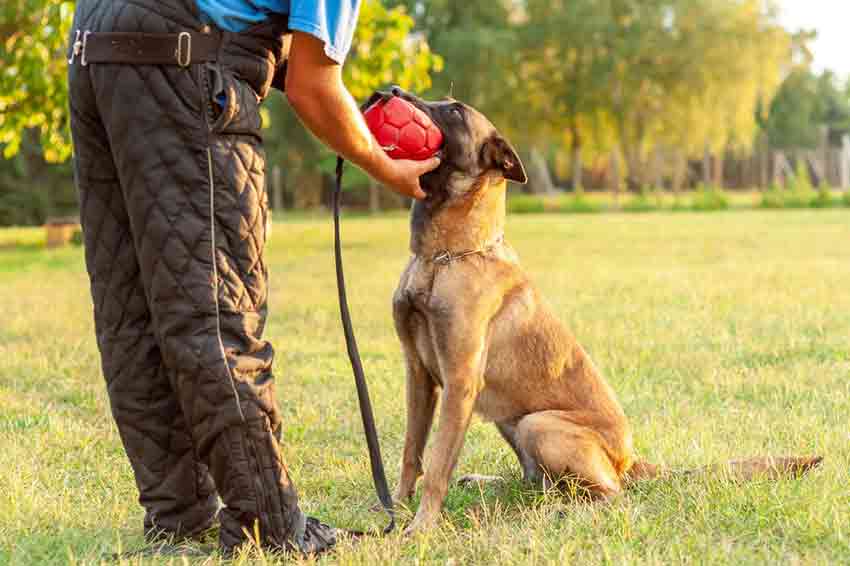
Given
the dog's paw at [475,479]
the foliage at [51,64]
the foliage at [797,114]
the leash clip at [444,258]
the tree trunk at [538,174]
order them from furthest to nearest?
the foliage at [797,114] < the tree trunk at [538,174] < the foliage at [51,64] < the dog's paw at [475,479] < the leash clip at [444,258]

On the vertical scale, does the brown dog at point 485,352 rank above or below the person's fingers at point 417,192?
below

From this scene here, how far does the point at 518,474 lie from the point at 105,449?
2.00 m

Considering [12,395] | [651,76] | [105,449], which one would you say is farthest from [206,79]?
[651,76]

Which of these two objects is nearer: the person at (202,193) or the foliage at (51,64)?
the person at (202,193)

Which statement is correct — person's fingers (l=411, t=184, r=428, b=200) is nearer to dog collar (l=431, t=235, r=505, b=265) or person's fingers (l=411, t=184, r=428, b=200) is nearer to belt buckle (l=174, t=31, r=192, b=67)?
dog collar (l=431, t=235, r=505, b=265)

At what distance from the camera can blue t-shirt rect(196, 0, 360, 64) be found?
8.84 feet

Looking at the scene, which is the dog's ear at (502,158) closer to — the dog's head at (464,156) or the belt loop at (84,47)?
the dog's head at (464,156)

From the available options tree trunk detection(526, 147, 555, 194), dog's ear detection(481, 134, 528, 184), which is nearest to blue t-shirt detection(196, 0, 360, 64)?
dog's ear detection(481, 134, 528, 184)

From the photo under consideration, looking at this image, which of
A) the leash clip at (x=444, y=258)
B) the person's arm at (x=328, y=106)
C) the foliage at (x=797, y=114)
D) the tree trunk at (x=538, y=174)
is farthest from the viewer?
the foliage at (x=797, y=114)

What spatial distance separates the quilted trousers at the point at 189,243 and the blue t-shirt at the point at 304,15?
0.04 meters

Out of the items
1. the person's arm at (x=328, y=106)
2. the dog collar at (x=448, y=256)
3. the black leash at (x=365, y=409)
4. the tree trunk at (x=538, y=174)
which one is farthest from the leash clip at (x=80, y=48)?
the tree trunk at (x=538, y=174)

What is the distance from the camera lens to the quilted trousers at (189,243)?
2801 mm

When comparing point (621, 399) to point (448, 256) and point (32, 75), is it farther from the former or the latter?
point (32, 75)

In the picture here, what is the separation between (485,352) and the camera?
11.9 feet
